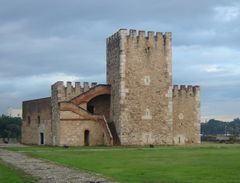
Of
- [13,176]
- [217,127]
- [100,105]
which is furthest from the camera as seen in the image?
[217,127]

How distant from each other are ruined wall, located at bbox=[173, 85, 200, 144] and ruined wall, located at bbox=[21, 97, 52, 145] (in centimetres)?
1161

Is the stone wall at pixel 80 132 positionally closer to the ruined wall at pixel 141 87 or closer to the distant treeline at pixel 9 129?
the ruined wall at pixel 141 87

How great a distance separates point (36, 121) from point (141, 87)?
13.2 meters

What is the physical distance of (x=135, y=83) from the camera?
151 ft

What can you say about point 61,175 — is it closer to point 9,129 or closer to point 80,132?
point 80,132

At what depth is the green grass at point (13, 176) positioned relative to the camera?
16.1m

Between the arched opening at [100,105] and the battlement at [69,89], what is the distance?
52.0 inches

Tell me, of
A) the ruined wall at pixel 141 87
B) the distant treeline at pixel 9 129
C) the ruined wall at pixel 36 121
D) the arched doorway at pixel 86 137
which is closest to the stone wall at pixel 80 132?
the arched doorway at pixel 86 137

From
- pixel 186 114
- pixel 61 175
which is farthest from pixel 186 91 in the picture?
pixel 61 175

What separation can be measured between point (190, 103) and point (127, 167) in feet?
98.7

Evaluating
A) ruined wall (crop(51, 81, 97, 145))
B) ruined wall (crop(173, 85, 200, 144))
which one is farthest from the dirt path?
ruined wall (crop(173, 85, 200, 144))

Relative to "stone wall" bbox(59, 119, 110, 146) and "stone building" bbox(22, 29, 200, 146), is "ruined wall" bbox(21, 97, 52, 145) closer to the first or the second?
"stone building" bbox(22, 29, 200, 146)

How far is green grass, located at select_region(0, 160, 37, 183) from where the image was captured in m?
16.1

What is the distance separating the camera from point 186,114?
5031cm
